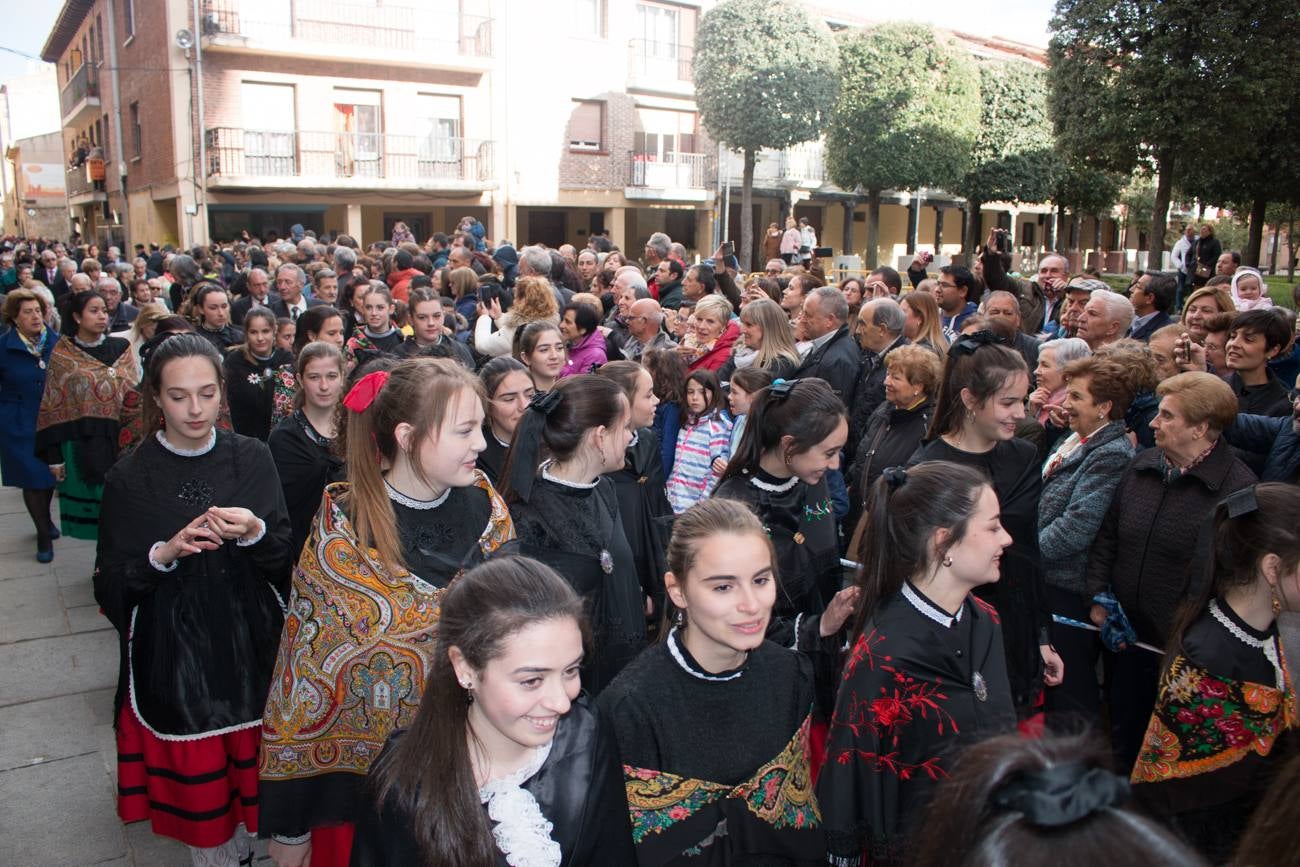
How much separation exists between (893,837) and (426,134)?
961 inches

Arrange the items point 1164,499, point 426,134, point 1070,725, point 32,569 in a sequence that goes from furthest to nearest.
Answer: point 426,134, point 32,569, point 1164,499, point 1070,725

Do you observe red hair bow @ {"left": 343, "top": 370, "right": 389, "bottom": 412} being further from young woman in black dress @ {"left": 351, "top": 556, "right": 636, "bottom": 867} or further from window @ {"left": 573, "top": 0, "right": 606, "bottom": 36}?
window @ {"left": 573, "top": 0, "right": 606, "bottom": 36}

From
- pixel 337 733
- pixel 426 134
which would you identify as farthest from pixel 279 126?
pixel 337 733

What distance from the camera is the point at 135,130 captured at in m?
26.1

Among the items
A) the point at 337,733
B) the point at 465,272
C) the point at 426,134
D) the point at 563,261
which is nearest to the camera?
the point at 337,733

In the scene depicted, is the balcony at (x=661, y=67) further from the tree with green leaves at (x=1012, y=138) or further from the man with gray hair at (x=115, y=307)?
the man with gray hair at (x=115, y=307)

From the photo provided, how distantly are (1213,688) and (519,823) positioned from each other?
7.14 ft

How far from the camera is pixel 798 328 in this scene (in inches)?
264

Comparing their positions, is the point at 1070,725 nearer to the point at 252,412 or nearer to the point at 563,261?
the point at 252,412

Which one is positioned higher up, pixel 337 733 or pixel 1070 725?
pixel 1070 725

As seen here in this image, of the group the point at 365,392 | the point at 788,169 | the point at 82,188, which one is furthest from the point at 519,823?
the point at 82,188

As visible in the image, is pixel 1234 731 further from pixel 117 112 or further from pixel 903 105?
pixel 117 112

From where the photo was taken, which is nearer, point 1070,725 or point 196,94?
point 1070,725

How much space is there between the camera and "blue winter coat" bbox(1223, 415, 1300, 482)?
13.3 feet
